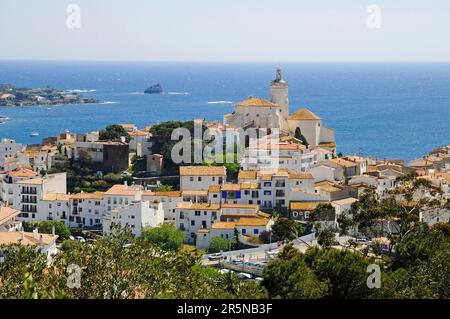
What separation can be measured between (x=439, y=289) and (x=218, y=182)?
17.7 metres

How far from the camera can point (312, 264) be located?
1942 cm

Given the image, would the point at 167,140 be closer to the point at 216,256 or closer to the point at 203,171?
the point at 203,171

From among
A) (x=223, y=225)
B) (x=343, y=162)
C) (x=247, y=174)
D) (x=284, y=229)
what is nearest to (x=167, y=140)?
(x=247, y=174)

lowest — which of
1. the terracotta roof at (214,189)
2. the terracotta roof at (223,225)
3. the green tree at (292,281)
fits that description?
the terracotta roof at (223,225)

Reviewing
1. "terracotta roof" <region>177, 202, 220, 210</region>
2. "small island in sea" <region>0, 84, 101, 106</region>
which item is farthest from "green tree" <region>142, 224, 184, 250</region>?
"small island in sea" <region>0, 84, 101, 106</region>

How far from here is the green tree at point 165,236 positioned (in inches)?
1161

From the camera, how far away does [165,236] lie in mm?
29734

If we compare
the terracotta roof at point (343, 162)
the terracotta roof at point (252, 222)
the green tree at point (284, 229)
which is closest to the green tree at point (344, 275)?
the green tree at point (284, 229)

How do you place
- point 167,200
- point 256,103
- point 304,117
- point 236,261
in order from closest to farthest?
1. point 236,261
2. point 167,200
3. point 256,103
4. point 304,117

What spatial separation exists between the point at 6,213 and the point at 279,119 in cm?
1669

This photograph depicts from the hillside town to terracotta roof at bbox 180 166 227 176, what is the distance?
0.13 feet

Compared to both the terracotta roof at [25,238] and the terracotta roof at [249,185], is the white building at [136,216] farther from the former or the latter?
the terracotta roof at [249,185]

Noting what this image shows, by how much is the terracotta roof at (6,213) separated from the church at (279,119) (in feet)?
46.5

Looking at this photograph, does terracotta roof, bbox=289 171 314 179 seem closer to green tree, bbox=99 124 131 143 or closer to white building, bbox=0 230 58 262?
green tree, bbox=99 124 131 143
